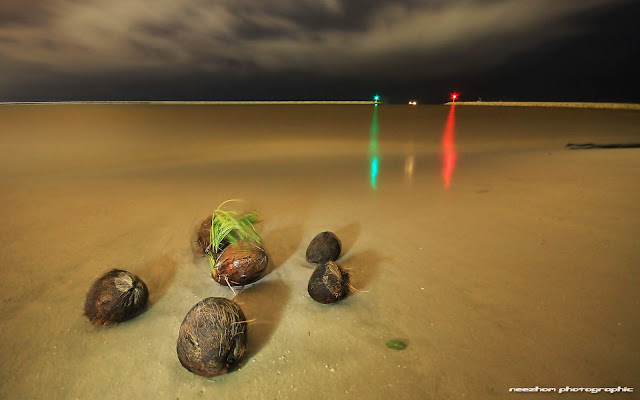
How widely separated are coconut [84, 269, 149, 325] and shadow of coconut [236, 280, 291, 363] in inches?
34.3

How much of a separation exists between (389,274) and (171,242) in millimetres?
2701

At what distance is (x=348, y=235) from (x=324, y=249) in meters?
0.85

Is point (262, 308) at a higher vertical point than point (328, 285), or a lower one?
lower

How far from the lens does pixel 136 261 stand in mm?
3607

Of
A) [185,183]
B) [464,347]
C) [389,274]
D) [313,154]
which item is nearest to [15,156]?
[185,183]

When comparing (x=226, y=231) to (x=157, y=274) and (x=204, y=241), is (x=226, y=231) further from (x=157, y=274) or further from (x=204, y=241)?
(x=157, y=274)

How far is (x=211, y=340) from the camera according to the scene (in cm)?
204

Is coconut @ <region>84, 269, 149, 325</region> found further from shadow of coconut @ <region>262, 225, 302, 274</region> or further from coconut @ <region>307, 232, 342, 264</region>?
coconut @ <region>307, 232, 342, 264</region>

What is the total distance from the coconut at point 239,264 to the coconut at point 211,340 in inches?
30.8

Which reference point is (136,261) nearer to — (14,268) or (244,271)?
(14,268)

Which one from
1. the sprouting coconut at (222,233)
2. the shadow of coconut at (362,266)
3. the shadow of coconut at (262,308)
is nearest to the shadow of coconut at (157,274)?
the sprouting coconut at (222,233)

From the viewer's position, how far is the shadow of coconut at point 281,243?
3.66m

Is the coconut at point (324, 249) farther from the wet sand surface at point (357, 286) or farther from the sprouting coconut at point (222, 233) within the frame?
the sprouting coconut at point (222, 233)

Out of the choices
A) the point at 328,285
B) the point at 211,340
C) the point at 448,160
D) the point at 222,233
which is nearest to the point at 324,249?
the point at 328,285
